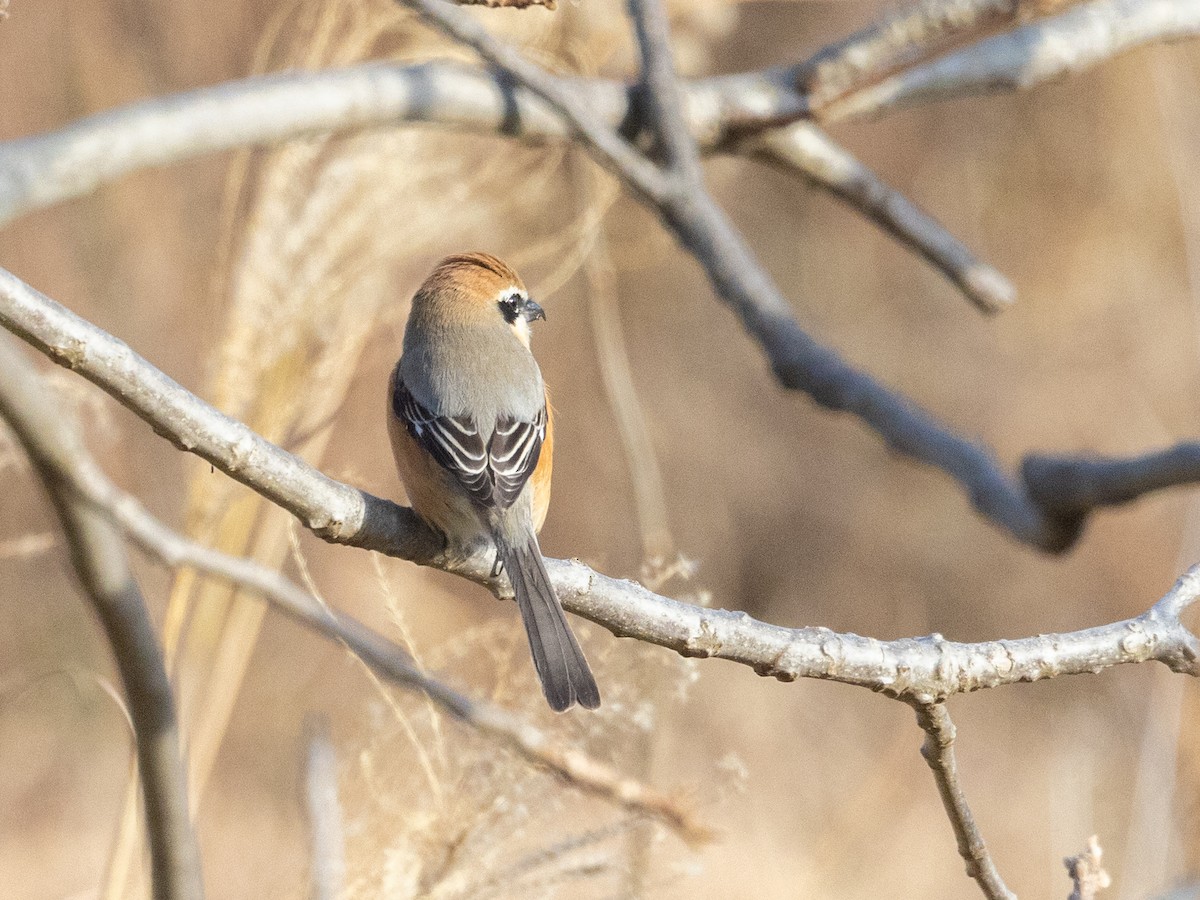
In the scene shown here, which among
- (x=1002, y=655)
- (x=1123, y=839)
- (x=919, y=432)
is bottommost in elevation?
(x=1002, y=655)

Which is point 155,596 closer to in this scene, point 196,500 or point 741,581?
point 196,500

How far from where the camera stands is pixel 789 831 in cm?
639

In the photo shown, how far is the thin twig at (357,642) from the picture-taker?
1.58 meters

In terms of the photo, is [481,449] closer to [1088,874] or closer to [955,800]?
[955,800]

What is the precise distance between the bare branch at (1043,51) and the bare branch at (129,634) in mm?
2643

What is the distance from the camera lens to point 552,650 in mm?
2117

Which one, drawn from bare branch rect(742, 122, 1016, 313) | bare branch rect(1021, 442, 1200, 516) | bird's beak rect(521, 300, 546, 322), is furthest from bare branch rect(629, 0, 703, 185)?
bare branch rect(1021, 442, 1200, 516)

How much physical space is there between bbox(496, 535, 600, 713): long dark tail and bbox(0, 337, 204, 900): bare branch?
60 cm

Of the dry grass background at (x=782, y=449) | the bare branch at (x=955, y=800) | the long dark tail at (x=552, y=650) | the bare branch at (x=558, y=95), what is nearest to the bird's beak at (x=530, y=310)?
the bare branch at (x=558, y=95)

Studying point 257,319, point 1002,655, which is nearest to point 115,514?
point 257,319

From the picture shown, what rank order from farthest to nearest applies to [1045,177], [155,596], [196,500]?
[1045,177] < [155,596] < [196,500]

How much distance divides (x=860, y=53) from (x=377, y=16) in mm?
1378

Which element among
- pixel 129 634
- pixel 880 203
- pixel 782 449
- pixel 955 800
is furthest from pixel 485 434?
pixel 782 449

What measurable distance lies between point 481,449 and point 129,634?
91 cm
